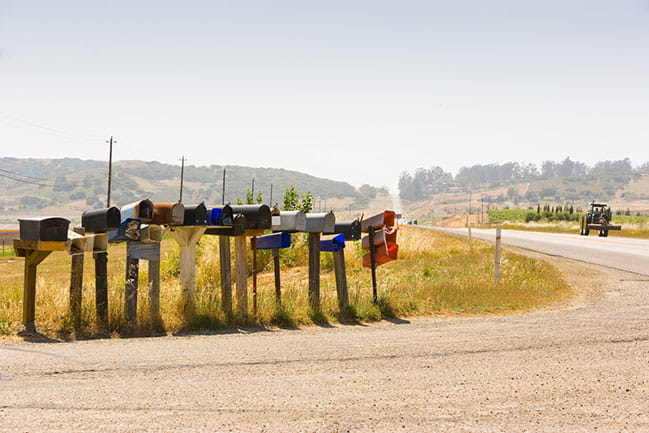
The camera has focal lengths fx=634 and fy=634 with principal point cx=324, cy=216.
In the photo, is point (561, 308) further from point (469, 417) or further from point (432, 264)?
point (432, 264)

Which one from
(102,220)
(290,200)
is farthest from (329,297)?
(290,200)

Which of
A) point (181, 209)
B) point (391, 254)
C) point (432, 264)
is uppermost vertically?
point (181, 209)

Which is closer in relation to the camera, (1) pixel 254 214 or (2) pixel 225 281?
(2) pixel 225 281

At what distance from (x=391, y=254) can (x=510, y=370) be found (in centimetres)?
420

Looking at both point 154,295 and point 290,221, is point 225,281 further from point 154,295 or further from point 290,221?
point 290,221

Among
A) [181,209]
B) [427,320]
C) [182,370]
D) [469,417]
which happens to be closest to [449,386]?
[469,417]

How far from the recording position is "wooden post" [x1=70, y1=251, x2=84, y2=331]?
7.34 m

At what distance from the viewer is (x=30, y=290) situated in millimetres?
7391

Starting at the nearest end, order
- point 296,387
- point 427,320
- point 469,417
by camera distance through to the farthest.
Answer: point 469,417 < point 296,387 < point 427,320

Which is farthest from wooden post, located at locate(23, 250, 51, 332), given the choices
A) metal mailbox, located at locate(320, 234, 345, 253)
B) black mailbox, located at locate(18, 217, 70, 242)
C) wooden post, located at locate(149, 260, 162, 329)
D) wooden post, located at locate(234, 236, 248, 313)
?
metal mailbox, located at locate(320, 234, 345, 253)

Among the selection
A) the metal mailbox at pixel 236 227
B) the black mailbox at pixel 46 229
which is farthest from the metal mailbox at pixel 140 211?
the metal mailbox at pixel 236 227

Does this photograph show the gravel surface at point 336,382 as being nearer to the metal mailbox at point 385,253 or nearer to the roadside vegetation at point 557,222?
the metal mailbox at point 385,253

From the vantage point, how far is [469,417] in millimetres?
4492

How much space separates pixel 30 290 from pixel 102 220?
114 centimetres
